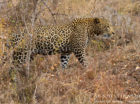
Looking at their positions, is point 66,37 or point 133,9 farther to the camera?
point 133,9

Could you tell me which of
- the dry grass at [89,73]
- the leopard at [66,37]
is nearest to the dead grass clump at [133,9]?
the dry grass at [89,73]

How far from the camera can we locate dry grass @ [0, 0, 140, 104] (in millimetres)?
5156

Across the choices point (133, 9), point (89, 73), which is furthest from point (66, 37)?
point (133, 9)

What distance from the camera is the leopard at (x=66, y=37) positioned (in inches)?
285

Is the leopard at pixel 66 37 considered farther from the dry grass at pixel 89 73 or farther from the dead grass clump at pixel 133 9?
the dead grass clump at pixel 133 9

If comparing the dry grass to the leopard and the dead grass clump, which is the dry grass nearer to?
the leopard

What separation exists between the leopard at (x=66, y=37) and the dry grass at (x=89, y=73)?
32cm

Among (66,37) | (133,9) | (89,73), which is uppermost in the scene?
(133,9)

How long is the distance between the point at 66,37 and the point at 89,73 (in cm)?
128

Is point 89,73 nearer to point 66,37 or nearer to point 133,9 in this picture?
point 66,37

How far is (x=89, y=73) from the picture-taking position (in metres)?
6.83

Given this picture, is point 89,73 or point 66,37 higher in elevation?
point 66,37

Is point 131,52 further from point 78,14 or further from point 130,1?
point 130,1

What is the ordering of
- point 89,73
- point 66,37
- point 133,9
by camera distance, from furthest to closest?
point 133,9, point 66,37, point 89,73
